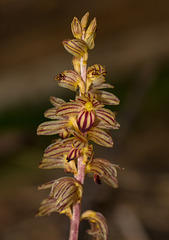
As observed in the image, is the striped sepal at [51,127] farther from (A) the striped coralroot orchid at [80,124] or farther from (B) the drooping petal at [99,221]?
(B) the drooping petal at [99,221]

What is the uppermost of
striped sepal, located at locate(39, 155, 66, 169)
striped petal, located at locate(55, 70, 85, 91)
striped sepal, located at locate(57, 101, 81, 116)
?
striped petal, located at locate(55, 70, 85, 91)

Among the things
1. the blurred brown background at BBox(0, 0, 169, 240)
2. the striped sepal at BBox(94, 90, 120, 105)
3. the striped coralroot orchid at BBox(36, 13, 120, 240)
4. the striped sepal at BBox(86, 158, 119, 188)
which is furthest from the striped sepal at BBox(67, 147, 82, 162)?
the blurred brown background at BBox(0, 0, 169, 240)

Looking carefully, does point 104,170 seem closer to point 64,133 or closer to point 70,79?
point 64,133

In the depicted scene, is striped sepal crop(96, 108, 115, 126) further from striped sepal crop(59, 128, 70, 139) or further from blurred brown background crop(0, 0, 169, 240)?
blurred brown background crop(0, 0, 169, 240)

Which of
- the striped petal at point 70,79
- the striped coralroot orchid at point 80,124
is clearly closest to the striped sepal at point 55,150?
the striped coralroot orchid at point 80,124

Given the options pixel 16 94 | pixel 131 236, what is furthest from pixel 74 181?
pixel 16 94

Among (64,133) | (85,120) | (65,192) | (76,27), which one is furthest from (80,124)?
(76,27)
